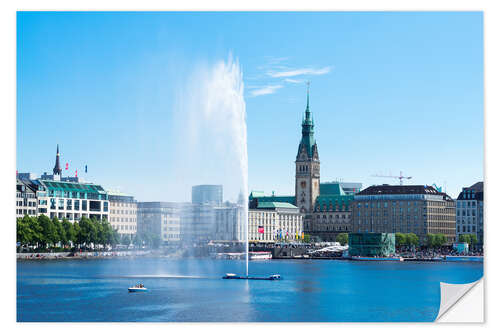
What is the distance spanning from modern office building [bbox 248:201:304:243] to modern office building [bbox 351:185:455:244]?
15963 millimetres

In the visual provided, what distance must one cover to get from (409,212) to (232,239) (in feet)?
234

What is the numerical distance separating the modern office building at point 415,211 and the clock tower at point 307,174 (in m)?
23.5

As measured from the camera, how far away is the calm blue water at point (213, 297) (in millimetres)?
37406

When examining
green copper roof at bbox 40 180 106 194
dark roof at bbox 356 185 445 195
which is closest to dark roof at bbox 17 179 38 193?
green copper roof at bbox 40 180 106 194

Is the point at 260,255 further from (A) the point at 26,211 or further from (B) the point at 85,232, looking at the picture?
(A) the point at 26,211

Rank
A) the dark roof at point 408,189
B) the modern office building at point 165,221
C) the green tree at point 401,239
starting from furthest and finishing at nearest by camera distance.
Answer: the dark roof at point 408,189
the green tree at point 401,239
the modern office building at point 165,221

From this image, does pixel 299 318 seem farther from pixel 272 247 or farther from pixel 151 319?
pixel 272 247

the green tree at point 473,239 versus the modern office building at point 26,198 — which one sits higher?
the modern office building at point 26,198

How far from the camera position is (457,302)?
29844 mm

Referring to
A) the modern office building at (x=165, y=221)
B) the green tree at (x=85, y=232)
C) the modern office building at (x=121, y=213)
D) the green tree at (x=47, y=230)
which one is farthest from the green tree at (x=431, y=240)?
the green tree at (x=47, y=230)

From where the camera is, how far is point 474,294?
2939cm

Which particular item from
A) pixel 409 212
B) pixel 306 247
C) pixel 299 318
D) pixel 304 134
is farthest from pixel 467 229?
pixel 299 318

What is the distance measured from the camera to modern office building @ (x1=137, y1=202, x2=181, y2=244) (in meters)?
57.3

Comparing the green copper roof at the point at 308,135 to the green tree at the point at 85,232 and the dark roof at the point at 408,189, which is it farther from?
the green tree at the point at 85,232
